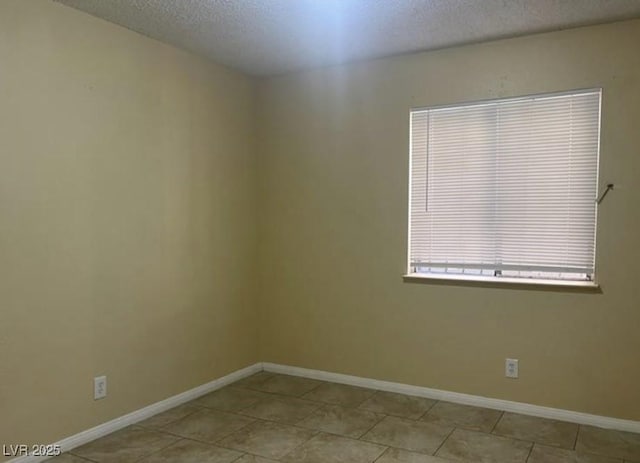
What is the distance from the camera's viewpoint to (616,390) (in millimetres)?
3123

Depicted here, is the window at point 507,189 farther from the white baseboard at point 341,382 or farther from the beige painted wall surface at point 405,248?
the white baseboard at point 341,382

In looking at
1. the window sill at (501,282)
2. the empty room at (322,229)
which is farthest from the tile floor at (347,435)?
the window sill at (501,282)

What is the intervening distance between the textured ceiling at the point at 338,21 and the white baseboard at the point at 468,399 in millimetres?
2474

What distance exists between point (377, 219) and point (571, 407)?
182 centimetres

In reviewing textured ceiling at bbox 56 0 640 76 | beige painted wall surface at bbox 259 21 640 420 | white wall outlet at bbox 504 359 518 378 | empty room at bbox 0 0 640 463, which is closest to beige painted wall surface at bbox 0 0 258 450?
empty room at bbox 0 0 640 463

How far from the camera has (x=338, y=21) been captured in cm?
302

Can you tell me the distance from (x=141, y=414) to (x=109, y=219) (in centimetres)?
131

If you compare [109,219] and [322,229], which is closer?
[109,219]

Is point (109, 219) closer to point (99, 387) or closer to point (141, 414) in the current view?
point (99, 387)

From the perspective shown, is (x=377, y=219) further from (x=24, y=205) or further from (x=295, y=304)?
(x=24, y=205)

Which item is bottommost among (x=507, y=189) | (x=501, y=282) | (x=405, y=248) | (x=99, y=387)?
(x=99, y=387)

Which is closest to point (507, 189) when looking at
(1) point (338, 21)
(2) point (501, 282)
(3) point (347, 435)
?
(2) point (501, 282)

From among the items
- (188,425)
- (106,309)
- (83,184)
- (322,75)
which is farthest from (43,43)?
(188,425)

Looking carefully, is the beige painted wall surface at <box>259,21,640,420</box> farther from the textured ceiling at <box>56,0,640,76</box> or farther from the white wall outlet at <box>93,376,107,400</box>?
the white wall outlet at <box>93,376,107,400</box>
